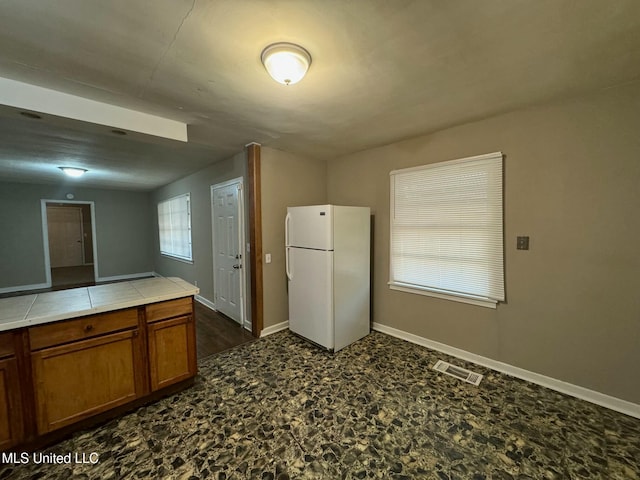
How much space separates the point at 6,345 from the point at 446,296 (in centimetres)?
353

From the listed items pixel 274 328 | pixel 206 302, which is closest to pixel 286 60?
pixel 274 328

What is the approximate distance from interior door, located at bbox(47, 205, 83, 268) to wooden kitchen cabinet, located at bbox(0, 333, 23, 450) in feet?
32.7

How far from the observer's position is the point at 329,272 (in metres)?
2.87

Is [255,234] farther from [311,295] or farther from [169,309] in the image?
[169,309]

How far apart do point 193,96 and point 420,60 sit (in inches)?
67.0

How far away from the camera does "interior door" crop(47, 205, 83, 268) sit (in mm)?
8766

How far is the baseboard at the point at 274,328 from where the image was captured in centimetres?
340

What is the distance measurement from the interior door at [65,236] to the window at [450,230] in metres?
11.3

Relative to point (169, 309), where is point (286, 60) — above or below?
above

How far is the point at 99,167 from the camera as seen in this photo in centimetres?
443

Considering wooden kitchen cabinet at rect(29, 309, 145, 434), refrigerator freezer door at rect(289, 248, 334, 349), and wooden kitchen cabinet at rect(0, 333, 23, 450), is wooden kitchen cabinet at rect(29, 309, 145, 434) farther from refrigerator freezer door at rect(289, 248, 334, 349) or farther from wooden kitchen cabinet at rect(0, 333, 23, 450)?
refrigerator freezer door at rect(289, 248, 334, 349)

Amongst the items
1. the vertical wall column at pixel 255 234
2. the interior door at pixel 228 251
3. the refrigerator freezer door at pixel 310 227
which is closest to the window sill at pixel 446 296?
the refrigerator freezer door at pixel 310 227

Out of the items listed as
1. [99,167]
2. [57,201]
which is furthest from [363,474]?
[57,201]

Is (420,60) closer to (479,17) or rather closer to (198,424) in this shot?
(479,17)
